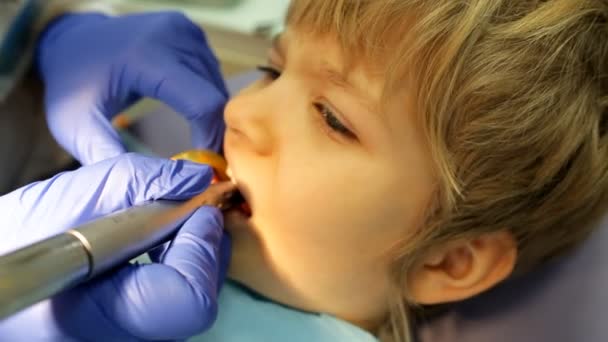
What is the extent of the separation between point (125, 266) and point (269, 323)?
0.27 meters

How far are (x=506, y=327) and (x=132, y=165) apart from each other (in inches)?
23.4

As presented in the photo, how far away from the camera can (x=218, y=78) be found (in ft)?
3.49

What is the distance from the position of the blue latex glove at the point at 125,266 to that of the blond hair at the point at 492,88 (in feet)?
0.80

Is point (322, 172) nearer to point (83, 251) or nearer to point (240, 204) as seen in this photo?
point (240, 204)

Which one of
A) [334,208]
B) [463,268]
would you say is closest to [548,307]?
[463,268]

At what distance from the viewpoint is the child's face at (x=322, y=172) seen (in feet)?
2.52

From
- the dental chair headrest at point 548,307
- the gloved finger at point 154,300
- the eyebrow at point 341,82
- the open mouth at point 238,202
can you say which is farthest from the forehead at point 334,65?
the dental chair headrest at point 548,307

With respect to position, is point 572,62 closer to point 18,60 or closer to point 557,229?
point 557,229

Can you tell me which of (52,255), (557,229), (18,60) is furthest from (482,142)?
(18,60)

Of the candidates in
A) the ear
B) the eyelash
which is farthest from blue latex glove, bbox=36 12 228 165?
the ear

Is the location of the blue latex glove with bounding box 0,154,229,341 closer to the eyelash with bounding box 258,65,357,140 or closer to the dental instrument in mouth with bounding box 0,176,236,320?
the dental instrument in mouth with bounding box 0,176,236,320

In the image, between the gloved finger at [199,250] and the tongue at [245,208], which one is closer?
the gloved finger at [199,250]

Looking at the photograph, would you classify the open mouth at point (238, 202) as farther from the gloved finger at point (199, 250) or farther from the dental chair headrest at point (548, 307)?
the dental chair headrest at point (548, 307)

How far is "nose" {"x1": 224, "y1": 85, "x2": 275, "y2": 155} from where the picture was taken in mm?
814
